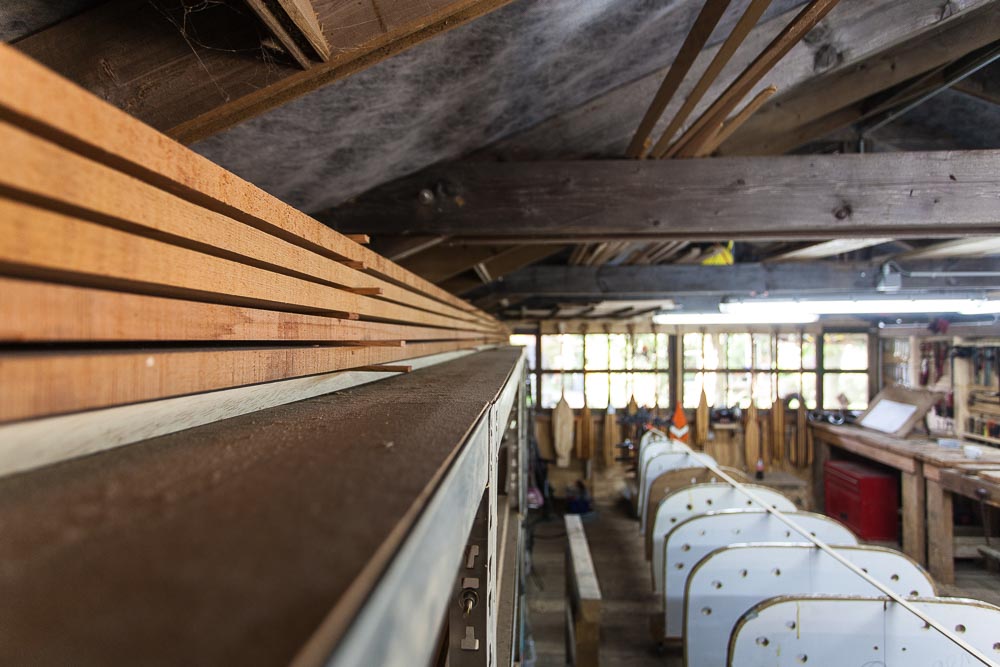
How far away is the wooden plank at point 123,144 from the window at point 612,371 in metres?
8.65

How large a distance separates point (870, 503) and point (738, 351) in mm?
3049

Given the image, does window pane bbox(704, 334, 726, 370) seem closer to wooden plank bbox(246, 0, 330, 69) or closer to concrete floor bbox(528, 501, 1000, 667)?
concrete floor bbox(528, 501, 1000, 667)

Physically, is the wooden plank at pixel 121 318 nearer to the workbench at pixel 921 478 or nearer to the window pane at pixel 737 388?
the workbench at pixel 921 478

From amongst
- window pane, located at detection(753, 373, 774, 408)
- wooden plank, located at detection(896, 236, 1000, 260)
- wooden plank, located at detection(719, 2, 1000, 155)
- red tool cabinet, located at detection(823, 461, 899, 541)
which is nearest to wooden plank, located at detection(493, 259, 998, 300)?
wooden plank, located at detection(896, 236, 1000, 260)

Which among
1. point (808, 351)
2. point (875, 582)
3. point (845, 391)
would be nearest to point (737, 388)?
point (808, 351)

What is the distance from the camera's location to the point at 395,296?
1475mm

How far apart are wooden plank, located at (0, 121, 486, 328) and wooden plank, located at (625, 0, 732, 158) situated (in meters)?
1.15

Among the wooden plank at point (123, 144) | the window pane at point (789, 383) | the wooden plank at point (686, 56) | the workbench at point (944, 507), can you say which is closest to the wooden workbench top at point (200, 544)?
the wooden plank at point (123, 144)

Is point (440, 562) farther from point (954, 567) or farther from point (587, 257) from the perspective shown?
point (954, 567)

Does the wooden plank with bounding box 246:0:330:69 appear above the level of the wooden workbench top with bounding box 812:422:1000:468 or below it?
above

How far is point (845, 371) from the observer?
922 cm

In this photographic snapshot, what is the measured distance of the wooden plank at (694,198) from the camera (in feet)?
7.07

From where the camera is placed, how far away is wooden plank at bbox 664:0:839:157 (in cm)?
131

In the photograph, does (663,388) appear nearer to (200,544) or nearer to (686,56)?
(686,56)
